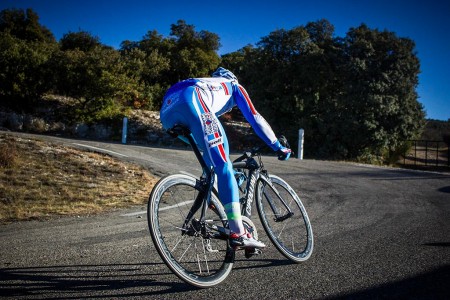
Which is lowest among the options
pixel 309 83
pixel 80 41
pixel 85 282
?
pixel 85 282

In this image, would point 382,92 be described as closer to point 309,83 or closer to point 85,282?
point 309,83

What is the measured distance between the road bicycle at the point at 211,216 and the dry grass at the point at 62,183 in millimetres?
2880

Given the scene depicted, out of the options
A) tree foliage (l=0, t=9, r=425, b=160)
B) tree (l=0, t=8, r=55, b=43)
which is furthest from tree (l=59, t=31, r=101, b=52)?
tree foliage (l=0, t=9, r=425, b=160)

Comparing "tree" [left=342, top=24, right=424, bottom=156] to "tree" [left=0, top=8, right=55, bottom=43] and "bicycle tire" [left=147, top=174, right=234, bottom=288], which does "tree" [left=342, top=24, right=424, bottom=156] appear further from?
"tree" [left=0, top=8, right=55, bottom=43]

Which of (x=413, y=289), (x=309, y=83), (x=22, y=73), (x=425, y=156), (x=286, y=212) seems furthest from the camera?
(x=425, y=156)

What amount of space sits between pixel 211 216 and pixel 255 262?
0.79m

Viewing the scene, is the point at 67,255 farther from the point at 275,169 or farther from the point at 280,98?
the point at 280,98

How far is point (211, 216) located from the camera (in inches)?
110

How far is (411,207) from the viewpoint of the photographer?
19.8 feet

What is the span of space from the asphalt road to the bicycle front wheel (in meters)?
0.14

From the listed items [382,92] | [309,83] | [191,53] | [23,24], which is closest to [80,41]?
[23,24]

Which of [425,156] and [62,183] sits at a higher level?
[425,156]

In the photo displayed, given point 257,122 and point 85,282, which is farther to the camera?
point 257,122

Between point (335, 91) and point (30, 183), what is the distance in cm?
1996
